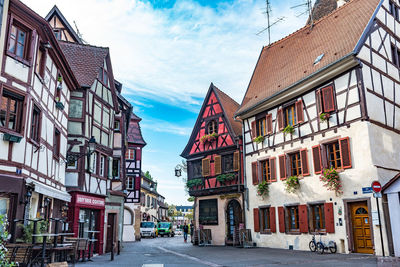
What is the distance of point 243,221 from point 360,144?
30.9 feet

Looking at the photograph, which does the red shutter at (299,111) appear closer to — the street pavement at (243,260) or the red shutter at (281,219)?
the red shutter at (281,219)

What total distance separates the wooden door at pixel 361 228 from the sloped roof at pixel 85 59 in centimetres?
1284

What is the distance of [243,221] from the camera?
2234 centimetres

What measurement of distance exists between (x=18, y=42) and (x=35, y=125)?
2.72m

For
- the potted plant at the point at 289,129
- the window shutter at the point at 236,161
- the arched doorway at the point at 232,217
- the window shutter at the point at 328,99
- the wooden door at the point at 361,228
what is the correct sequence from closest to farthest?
the wooden door at the point at 361,228
the window shutter at the point at 328,99
the potted plant at the point at 289,129
the arched doorway at the point at 232,217
the window shutter at the point at 236,161

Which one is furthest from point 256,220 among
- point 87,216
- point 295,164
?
point 87,216

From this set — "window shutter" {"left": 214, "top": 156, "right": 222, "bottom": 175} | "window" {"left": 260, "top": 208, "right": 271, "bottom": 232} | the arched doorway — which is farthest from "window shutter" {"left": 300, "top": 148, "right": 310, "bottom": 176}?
"window shutter" {"left": 214, "top": 156, "right": 222, "bottom": 175}

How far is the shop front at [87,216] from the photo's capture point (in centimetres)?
1595

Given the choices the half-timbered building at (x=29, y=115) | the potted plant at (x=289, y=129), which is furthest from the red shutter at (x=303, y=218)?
the half-timbered building at (x=29, y=115)

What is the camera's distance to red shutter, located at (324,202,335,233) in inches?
635

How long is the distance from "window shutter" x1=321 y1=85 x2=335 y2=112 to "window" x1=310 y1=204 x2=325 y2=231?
4407 millimetres

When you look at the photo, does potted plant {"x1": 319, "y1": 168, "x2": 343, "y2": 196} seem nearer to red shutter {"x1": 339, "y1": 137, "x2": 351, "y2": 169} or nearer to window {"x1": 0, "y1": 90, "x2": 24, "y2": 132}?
red shutter {"x1": 339, "y1": 137, "x2": 351, "y2": 169}

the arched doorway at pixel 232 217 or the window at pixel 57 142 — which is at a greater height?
the window at pixel 57 142

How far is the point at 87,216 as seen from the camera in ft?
57.0
